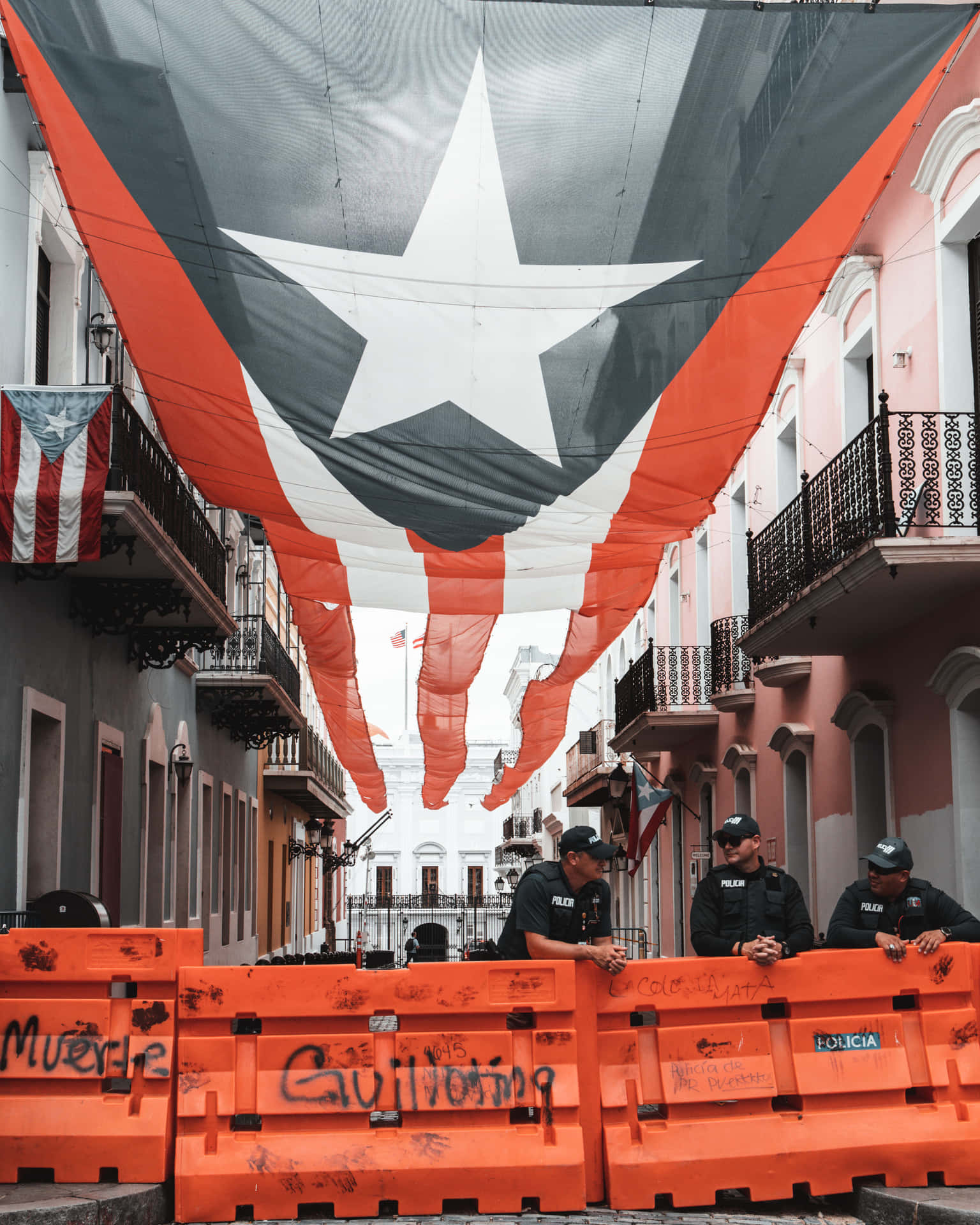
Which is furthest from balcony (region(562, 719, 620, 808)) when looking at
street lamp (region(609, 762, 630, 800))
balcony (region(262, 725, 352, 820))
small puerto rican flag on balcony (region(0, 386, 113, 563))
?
small puerto rican flag on balcony (region(0, 386, 113, 563))

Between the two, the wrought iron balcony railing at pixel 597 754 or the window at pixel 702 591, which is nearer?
the window at pixel 702 591

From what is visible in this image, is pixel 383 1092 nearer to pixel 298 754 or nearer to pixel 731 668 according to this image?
pixel 731 668

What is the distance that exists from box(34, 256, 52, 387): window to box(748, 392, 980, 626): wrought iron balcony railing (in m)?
7.38

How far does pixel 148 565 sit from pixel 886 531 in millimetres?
6697

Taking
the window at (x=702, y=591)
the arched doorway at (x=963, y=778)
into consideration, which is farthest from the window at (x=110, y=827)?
the window at (x=702, y=591)

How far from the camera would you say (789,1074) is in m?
7.33

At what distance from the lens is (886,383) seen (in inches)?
585

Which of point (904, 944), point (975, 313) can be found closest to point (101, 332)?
point (975, 313)

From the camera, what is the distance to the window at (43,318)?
13.2 metres

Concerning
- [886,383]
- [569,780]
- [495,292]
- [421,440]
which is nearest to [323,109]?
[495,292]

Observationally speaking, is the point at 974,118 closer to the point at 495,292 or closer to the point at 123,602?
the point at 495,292

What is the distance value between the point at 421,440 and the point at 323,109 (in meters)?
1.99

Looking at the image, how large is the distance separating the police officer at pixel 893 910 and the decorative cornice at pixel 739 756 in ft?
42.2

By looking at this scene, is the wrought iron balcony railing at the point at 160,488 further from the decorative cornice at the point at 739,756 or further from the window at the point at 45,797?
the decorative cornice at the point at 739,756
